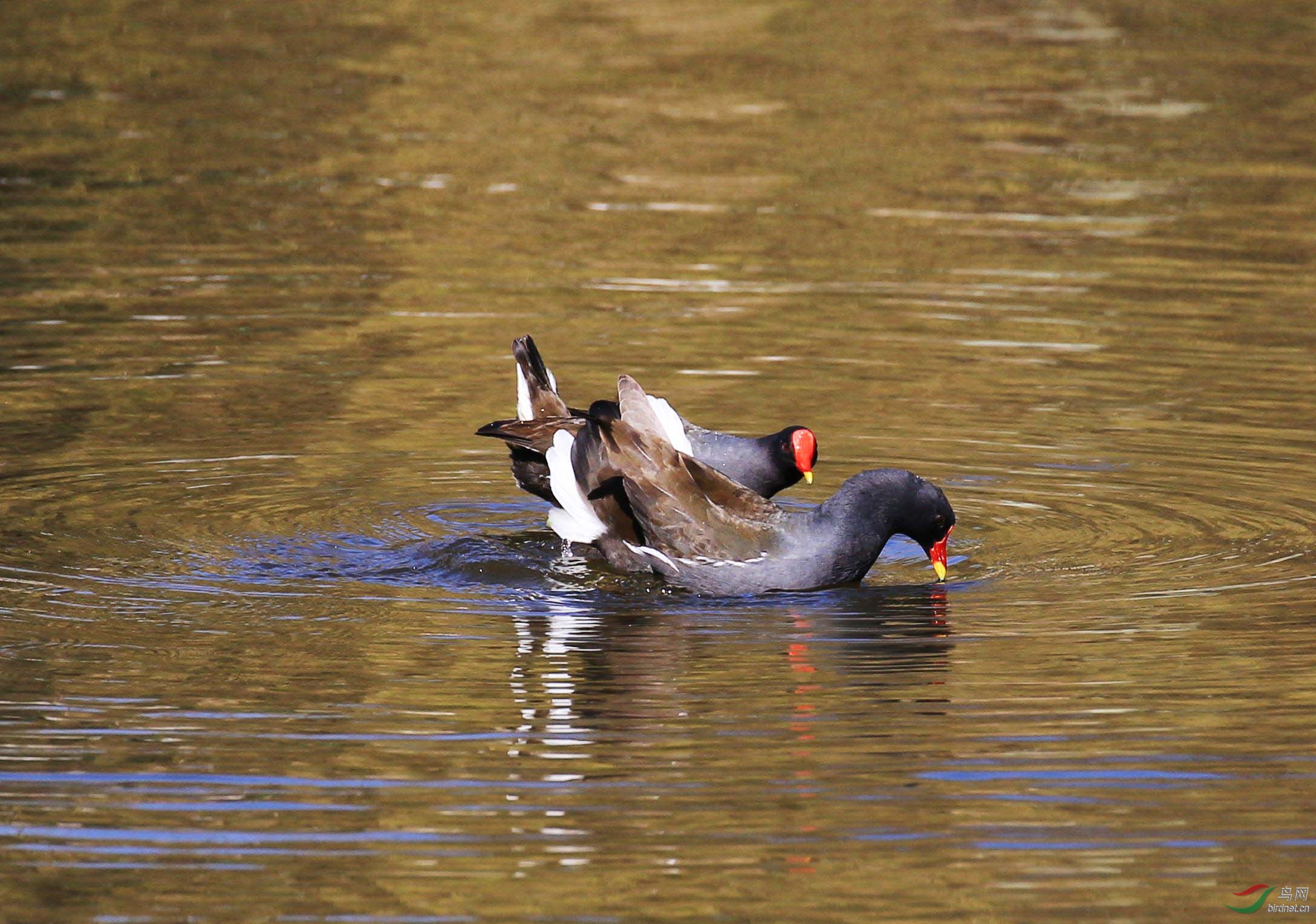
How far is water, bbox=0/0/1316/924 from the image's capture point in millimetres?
7336

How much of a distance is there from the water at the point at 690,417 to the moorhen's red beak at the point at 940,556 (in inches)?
8.2

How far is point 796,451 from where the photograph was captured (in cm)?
1148

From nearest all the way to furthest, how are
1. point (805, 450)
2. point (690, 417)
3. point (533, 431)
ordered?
point (805, 450), point (533, 431), point (690, 417)

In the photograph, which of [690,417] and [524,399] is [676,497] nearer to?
[524,399]

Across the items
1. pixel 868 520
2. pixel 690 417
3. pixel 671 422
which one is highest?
pixel 671 422

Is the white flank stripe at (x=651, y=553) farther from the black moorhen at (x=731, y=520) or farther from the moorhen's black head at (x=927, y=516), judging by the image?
the moorhen's black head at (x=927, y=516)

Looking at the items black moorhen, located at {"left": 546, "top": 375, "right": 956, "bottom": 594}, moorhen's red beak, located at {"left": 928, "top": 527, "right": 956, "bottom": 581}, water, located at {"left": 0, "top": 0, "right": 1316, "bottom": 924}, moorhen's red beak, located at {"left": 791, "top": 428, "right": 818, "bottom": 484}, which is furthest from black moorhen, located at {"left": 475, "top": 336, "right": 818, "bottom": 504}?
moorhen's red beak, located at {"left": 928, "top": 527, "right": 956, "bottom": 581}

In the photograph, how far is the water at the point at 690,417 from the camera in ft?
24.1

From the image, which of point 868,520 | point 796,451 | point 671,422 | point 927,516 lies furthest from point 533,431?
point 927,516

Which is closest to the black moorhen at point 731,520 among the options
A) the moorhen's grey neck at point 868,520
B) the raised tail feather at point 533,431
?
the moorhen's grey neck at point 868,520

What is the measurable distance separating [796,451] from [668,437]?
2.53 ft

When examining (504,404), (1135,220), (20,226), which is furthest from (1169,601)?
(20,226)

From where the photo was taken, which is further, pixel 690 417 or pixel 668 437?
pixel 690 417

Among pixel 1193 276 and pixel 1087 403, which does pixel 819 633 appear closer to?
pixel 1087 403
